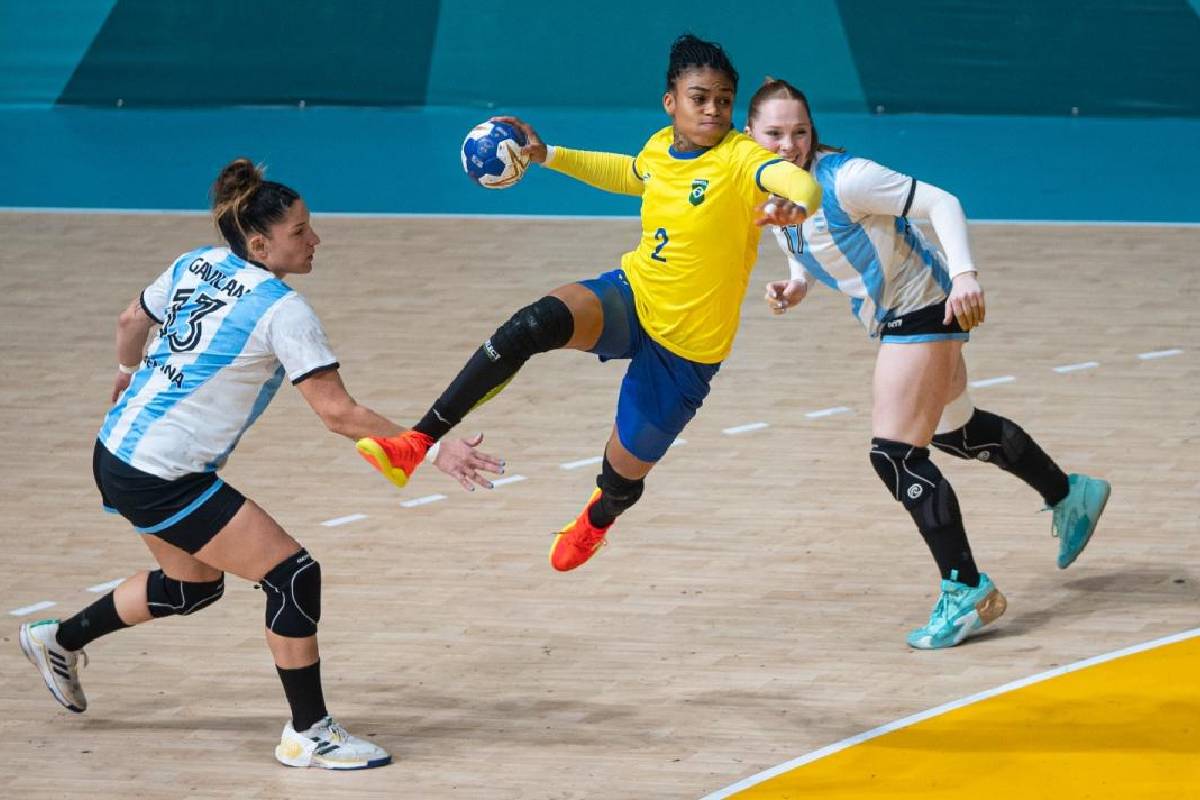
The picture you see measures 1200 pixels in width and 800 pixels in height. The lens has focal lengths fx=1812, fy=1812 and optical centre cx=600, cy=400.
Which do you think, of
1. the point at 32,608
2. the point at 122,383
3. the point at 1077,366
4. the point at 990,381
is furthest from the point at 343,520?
the point at 1077,366

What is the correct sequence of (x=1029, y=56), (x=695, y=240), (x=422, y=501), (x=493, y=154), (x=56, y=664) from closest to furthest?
(x=56, y=664) → (x=695, y=240) → (x=493, y=154) → (x=422, y=501) → (x=1029, y=56)

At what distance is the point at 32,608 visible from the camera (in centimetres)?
648

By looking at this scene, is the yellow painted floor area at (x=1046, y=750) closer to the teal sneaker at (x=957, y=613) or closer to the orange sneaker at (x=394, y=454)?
the teal sneaker at (x=957, y=613)

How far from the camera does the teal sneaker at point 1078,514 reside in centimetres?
661

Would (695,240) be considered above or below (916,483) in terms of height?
above

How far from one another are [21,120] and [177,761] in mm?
13129

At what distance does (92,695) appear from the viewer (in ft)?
19.0

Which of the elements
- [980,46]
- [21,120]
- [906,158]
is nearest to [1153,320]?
[906,158]

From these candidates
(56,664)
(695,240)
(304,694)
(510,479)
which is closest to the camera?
(304,694)

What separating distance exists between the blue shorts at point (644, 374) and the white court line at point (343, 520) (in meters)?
1.89

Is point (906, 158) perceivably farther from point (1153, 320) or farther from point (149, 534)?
point (149, 534)

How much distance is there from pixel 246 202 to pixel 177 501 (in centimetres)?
86

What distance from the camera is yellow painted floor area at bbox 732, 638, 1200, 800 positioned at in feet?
16.3

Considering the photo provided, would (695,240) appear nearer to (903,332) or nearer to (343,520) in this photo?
(903,332)
